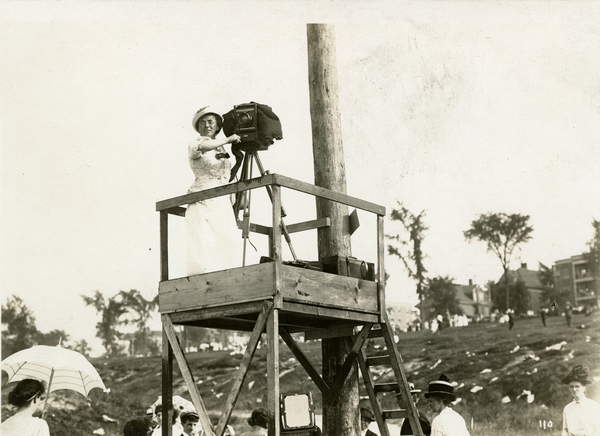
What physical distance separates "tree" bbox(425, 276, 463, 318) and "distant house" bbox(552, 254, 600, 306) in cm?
645

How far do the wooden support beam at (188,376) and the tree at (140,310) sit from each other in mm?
44329

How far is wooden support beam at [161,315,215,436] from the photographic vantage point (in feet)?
22.4

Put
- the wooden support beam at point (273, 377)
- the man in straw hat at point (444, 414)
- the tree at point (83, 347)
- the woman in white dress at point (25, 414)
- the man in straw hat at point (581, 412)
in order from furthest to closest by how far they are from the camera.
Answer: the tree at point (83, 347)
the man in straw hat at point (581, 412)
the man in straw hat at point (444, 414)
the wooden support beam at point (273, 377)
the woman in white dress at point (25, 414)

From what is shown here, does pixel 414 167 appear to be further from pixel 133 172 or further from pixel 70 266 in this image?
pixel 70 266

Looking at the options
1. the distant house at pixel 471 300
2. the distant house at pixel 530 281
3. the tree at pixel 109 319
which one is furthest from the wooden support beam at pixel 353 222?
the distant house at pixel 471 300

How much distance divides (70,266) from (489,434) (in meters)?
29.4

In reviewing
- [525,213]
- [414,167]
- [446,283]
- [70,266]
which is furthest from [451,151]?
[70,266]

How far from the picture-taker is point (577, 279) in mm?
40281

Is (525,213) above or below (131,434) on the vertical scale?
above

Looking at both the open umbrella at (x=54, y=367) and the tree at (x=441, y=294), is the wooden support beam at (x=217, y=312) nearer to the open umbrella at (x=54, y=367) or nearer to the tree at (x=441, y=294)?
the open umbrella at (x=54, y=367)

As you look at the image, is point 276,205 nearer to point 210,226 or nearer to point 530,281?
point 210,226

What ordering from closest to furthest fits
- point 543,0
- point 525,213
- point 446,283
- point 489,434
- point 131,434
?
point 131,434, point 543,0, point 489,434, point 525,213, point 446,283

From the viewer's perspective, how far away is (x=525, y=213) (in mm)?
40312

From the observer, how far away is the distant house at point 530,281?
4541cm
